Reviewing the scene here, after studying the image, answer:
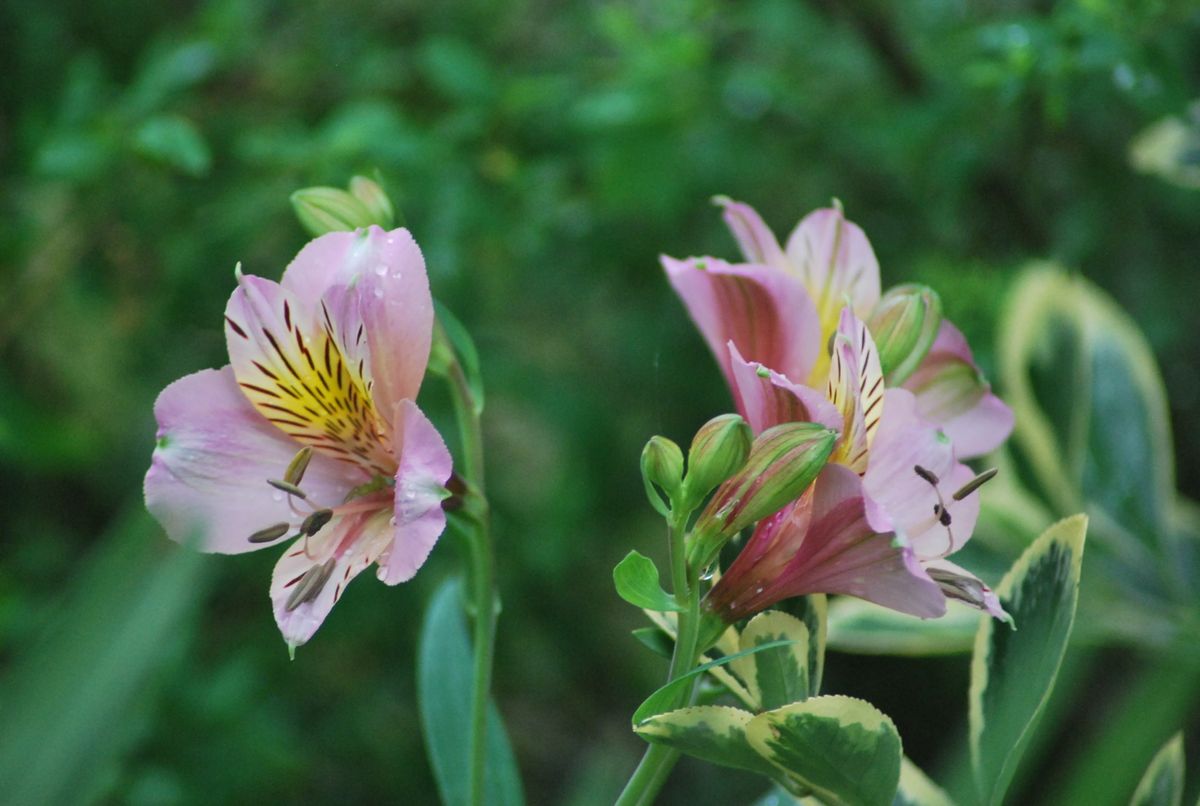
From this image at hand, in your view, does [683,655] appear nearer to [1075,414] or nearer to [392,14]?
[1075,414]

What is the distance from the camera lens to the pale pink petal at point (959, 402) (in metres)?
0.47

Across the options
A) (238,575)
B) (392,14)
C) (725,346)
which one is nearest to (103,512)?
(238,575)

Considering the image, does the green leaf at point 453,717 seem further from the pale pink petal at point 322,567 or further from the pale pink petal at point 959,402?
the pale pink petal at point 959,402

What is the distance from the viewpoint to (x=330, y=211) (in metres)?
0.45

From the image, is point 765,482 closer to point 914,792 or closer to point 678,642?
point 678,642

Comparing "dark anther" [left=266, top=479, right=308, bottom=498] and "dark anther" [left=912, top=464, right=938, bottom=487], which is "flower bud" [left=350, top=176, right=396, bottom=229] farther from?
"dark anther" [left=912, top=464, right=938, bottom=487]

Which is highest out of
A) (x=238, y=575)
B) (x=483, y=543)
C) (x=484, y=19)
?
(x=484, y=19)

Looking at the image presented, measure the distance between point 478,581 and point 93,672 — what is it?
14 centimetres

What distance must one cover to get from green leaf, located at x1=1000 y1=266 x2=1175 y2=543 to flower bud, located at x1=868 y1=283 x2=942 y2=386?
0.48 metres

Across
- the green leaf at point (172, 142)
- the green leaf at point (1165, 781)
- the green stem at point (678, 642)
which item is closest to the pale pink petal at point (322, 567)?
the green stem at point (678, 642)

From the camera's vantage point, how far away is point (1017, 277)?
0.95 meters

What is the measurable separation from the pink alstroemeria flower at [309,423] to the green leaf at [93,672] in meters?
0.02

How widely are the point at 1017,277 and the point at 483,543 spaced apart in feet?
2.22

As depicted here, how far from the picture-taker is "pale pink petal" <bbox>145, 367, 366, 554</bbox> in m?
0.40
